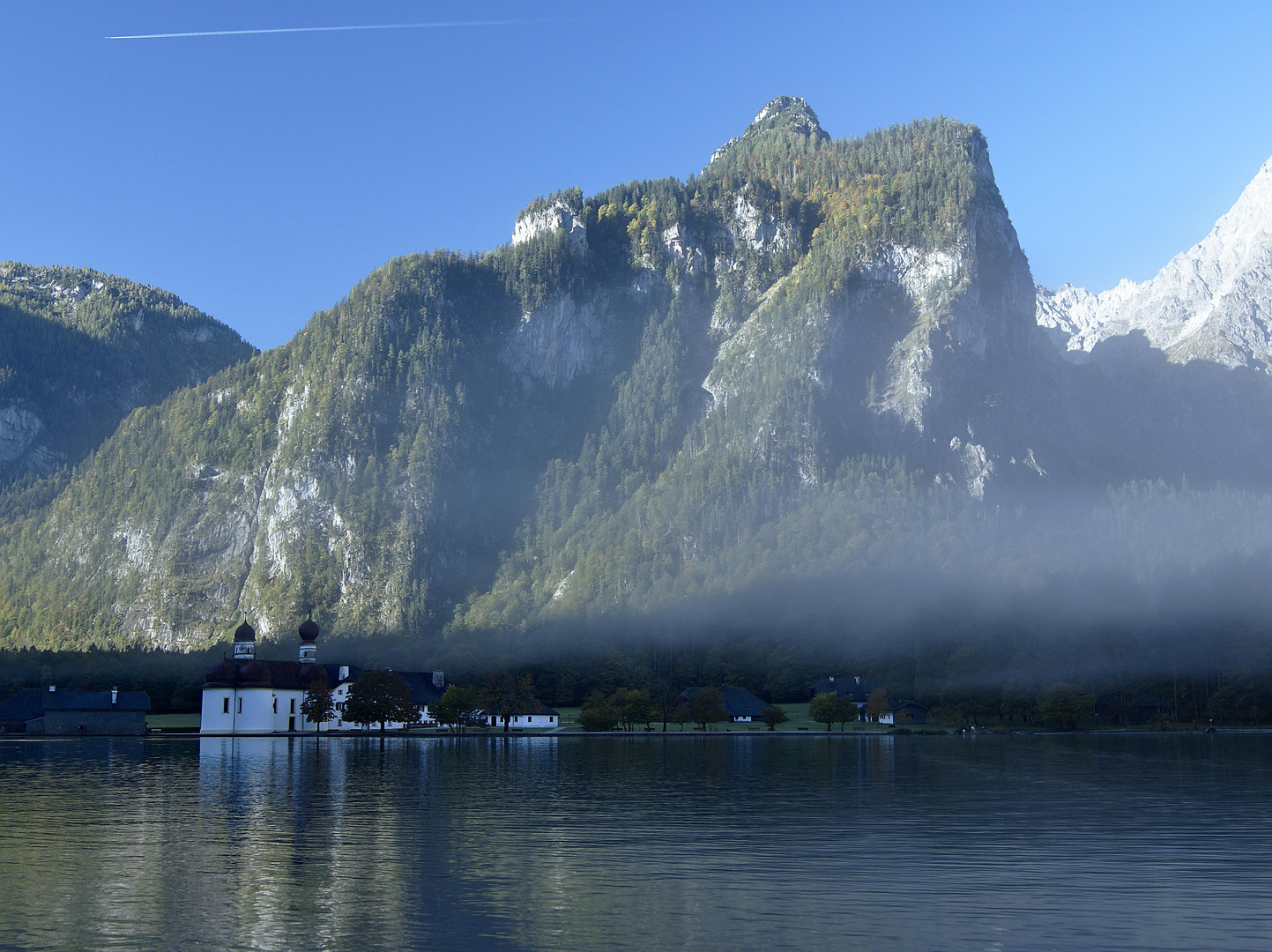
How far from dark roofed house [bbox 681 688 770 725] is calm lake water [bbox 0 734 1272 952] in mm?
100710

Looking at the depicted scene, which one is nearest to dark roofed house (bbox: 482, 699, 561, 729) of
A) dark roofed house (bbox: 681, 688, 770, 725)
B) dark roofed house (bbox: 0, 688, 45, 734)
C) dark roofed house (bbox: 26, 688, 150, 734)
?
dark roofed house (bbox: 681, 688, 770, 725)

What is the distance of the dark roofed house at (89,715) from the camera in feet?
483

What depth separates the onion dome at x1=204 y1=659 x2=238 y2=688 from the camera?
145250 mm

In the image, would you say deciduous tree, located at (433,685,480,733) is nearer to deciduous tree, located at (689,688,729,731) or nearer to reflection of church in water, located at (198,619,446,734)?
reflection of church in water, located at (198,619,446,734)

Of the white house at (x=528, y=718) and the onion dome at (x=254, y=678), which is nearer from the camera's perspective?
the onion dome at (x=254, y=678)

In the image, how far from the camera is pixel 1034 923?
24.1 m

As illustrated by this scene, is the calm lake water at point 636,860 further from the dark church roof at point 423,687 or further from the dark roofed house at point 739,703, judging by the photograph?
the dark roofed house at point 739,703

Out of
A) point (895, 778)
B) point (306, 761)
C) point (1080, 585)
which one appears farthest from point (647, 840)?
point (1080, 585)

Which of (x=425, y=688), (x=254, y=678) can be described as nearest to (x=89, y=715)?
(x=254, y=678)

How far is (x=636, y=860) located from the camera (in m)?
32.6

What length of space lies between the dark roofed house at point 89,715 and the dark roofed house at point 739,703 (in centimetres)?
7879

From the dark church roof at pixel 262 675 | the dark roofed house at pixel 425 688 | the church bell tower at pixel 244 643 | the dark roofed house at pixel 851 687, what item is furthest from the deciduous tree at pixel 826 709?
the church bell tower at pixel 244 643

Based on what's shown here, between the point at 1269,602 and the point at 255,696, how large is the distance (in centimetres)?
15141

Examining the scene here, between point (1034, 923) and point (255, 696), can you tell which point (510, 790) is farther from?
point (255, 696)
